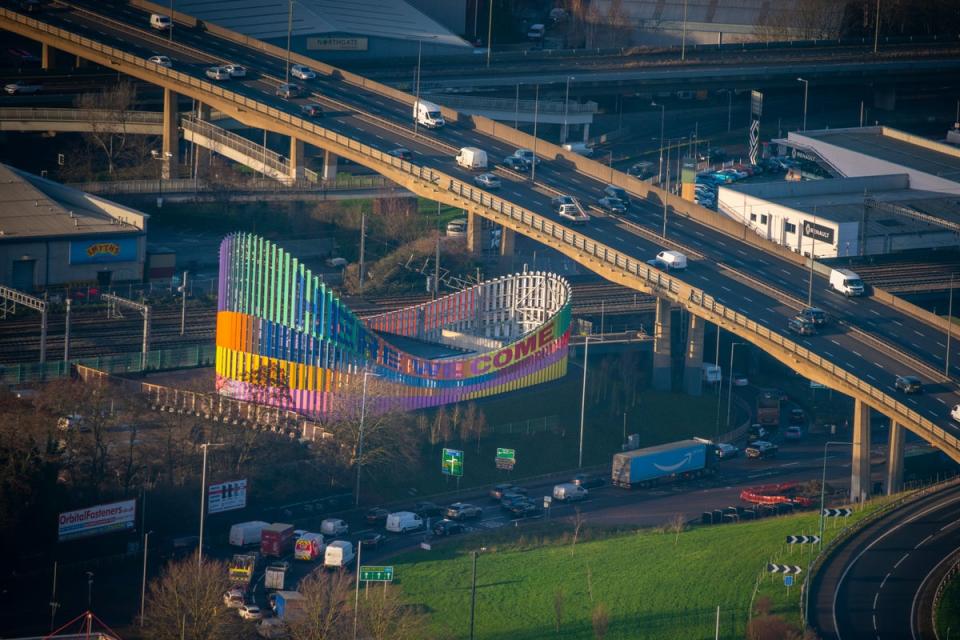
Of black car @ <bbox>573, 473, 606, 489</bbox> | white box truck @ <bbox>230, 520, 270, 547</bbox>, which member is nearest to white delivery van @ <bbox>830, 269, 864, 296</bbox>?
black car @ <bbox>573, 473, 606, 489</bbox>

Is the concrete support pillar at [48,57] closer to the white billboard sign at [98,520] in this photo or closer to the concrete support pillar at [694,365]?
the concrete support pillar at [694,365]

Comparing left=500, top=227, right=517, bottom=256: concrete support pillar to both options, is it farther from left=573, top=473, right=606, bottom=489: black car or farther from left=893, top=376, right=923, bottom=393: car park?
left=893, top=376, right=923, bottom=393: car park

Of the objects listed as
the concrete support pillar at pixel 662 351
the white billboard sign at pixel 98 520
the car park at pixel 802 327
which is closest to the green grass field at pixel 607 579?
the white billboard sign at pixel 98 520

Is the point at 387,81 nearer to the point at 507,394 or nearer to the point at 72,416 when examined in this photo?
the point at 507,394

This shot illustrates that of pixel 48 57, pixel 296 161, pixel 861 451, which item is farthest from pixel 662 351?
pixel 48 57

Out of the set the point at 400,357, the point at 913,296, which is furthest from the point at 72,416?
the point at 913,296

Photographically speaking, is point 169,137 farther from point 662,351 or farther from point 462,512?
point 462,512
